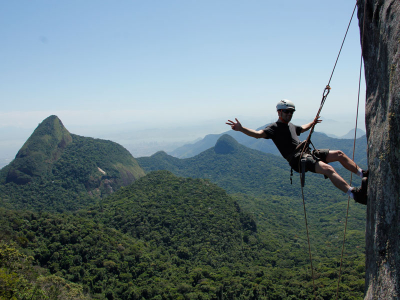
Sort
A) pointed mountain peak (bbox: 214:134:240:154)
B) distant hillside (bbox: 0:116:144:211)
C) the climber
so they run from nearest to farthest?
the climber < distant hillside (bbox: 0:116:144:211) < pointed mountain peak (bbox: 214:134:240:154)

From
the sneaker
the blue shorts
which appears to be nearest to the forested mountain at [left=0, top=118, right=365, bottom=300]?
the blue shorts

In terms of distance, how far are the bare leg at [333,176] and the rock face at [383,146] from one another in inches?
19.6

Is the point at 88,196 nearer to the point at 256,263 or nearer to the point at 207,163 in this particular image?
the point at 256,263

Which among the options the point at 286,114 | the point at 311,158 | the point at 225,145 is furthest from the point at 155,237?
the point at 225,145

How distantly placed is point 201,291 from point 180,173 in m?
112

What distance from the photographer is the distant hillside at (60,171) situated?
71062 millimetres

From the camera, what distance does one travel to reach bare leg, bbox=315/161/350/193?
4.34m

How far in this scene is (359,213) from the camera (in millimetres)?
71188

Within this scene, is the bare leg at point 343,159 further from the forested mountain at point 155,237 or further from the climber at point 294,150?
the forested mountain at point 155,237

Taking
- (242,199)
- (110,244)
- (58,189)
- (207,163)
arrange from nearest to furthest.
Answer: (110,244) → (58,189) → (242,199) → (207,163)

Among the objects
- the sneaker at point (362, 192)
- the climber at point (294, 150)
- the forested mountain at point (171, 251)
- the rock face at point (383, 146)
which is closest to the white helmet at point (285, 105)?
the climber at point (294, 150)

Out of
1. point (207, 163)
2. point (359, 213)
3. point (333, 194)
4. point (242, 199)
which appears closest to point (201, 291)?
point (242, 199)

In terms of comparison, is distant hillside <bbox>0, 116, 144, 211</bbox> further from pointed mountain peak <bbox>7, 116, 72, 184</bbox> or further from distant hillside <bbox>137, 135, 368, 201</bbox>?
distant hillside <bbox>137, 135, 368, 201</bbox>

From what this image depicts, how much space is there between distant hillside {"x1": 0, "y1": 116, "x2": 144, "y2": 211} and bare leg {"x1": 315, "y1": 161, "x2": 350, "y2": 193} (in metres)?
74.6
